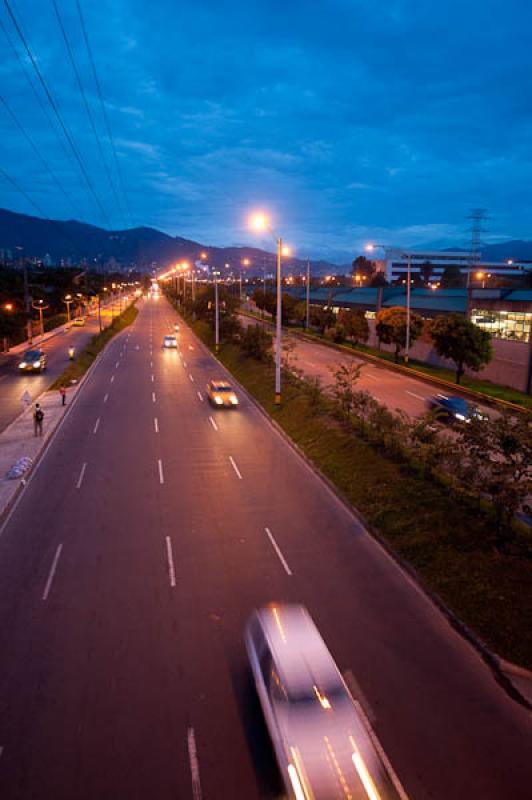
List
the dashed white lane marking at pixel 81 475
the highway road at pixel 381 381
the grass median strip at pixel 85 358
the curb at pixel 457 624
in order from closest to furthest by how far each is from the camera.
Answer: the curb at pixel 457 624
the dashed white lane marking at pixel 81 475
the highway road at pixel 381 381
the grass median strip at pixel 85 358

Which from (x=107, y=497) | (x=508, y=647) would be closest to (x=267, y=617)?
(x=508, y=647)

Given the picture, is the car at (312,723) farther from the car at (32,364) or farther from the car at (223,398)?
the car at (32,364)

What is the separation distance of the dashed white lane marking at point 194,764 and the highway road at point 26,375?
22704mm

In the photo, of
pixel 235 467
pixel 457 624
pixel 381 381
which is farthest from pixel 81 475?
pixel 381 381

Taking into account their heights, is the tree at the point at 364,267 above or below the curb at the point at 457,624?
above

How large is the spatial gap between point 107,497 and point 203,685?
957 cm

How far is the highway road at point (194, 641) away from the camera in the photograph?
314 inches

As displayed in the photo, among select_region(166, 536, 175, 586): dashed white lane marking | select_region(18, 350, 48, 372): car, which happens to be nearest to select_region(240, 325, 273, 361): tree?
select_region(18, 350, 48, 372): car

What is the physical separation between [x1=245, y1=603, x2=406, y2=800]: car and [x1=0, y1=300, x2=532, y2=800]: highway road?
65 centimetres

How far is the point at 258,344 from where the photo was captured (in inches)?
1702

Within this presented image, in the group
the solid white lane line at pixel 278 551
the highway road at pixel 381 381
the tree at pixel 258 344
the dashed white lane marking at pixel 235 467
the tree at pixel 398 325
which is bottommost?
the solid white lane line at pixel 278 551

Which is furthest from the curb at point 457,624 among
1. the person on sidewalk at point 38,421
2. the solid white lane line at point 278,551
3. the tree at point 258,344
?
the tree at point 258,344

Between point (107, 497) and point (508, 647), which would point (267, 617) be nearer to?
point (508, 647)

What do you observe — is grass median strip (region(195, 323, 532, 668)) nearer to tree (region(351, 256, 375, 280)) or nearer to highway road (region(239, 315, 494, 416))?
highway road (region(239, 315, 494, 416))
